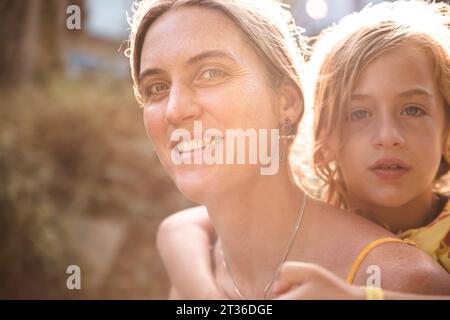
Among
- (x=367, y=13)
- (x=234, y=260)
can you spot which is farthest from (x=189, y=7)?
(x=234, y=260)

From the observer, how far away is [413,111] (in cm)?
144

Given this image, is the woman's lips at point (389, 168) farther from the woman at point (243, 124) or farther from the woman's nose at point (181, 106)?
the woman's nose at point (181, 106)

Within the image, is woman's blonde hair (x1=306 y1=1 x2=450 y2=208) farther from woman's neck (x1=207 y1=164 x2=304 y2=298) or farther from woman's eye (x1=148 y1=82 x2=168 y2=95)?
woman's eye (x1=148 y1=82 x2=168 y2=95)

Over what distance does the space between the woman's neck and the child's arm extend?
13 cm

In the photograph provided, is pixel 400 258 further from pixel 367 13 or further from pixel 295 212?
pixel 367 13

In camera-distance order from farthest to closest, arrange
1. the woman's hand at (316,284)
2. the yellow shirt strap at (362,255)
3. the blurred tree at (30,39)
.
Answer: the blurred tree at (30,39) → the yellow shirt strap at (362,255) → the woman's hand at (316,284)

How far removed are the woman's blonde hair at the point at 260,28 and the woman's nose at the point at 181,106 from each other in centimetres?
20

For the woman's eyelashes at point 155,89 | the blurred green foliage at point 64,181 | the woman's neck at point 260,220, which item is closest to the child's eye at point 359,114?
the woman's neck at point 260,220

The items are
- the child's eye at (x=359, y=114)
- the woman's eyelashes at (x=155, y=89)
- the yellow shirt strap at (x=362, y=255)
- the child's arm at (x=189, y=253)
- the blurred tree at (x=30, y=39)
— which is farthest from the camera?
the blurred tree at (x=30, y=39)

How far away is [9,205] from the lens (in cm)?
377

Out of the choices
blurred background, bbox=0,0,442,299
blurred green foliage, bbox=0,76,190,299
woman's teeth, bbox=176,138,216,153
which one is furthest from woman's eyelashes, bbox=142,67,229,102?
blurred green foliage, bbox=0,76,190,299

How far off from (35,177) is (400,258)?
10.7 ft

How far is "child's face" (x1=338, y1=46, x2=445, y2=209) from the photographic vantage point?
1.41 metres

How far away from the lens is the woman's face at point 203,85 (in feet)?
4.22
